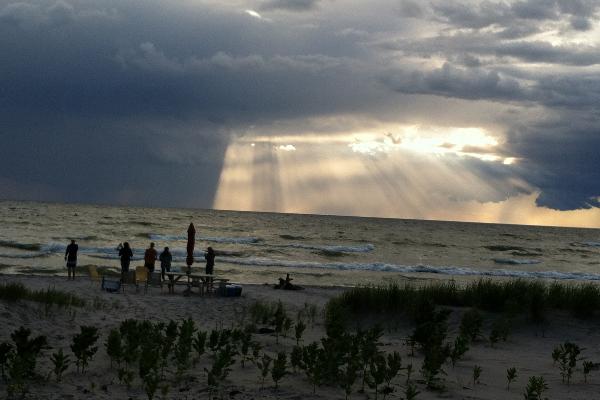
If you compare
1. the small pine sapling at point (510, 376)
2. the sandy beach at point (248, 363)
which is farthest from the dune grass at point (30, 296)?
the small pine sapling at point (510, 376)

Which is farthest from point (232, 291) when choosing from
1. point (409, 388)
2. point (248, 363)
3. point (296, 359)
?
point (409, 388)

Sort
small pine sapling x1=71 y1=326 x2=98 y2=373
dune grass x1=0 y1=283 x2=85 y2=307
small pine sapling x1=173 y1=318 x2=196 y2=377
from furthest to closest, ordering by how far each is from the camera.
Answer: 1. dune grass x1=0 y1=283 x2=85 y2=307
2. small pine sapling x1=173 y1=318 x2=196 y2=377
3. small pine sapling x1=71 y1=326 x2=98 y2=373

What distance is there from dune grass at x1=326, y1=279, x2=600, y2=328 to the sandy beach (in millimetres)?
413

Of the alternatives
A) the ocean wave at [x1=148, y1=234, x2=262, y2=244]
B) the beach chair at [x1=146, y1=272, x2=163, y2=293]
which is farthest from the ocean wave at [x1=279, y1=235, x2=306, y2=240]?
the beach chair at [x1=146, y1=272, x2=163, y2=293]

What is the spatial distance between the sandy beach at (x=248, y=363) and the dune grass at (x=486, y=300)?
41 cm

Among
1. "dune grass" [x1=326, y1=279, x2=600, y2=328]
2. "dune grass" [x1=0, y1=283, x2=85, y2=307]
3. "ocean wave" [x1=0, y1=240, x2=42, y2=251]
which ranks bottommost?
"ocean wave" [x1=0, y1=240, x2=42, y2=251]

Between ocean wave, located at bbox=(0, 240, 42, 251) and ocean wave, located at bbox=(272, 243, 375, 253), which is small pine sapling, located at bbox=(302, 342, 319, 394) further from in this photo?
ocean wave, located at bbox=(272, 243, 375, 253)

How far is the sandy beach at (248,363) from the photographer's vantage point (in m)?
8.34

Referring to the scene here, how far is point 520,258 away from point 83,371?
193 feet

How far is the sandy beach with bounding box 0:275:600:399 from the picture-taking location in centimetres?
834

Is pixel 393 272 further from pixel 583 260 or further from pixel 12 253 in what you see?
pixel 583 260

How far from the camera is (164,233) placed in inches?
2719

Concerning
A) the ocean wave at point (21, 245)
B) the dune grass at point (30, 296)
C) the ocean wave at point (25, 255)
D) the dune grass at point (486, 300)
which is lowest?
the ocean wave at point (25, 255)

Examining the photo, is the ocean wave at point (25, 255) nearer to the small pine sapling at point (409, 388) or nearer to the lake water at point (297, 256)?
the lake water at point (297, 256)
